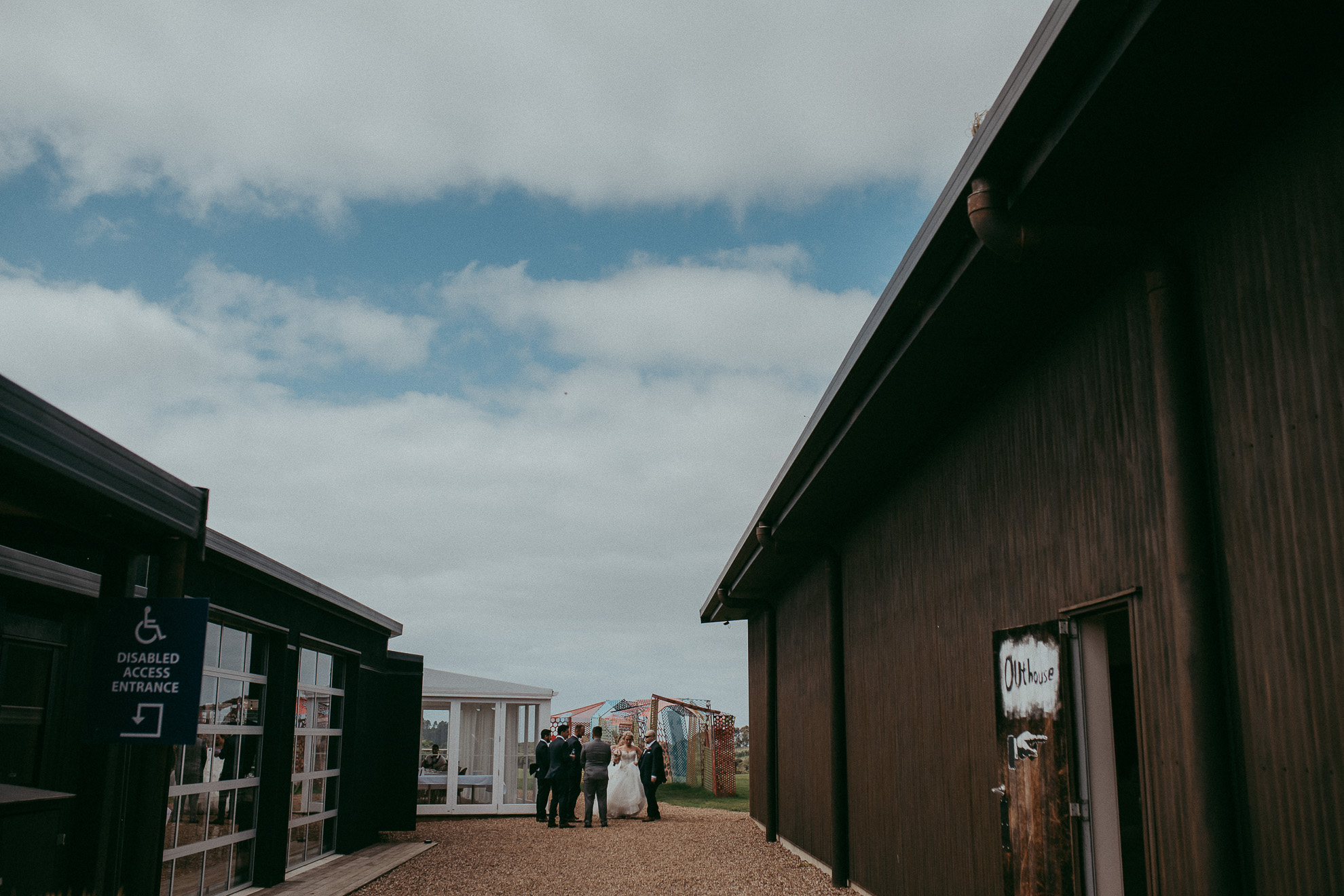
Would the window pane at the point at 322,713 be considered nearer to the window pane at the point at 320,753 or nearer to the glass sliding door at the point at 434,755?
the window pane at the point at 320,753

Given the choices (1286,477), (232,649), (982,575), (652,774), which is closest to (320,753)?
(232,649)

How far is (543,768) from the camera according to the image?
1680 cm

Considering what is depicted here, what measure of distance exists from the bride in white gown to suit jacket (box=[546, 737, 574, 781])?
147cm

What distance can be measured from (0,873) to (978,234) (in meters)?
6.35

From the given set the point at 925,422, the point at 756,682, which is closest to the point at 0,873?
the point at 925,422

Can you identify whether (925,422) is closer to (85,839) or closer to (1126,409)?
(1126,409)

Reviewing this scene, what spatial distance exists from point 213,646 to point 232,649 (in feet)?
1.43

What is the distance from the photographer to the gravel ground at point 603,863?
380 inches

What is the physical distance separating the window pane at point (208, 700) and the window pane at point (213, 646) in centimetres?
13

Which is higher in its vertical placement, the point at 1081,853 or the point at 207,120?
the point at 207,120


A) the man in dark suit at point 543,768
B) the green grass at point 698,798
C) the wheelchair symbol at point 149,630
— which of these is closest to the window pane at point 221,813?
the wheelchair symbol at point 149,630

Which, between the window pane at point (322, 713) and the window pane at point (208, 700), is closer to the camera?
the window pane at point (208, 700)

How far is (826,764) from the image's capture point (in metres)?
10.8

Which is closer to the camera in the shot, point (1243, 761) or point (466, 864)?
point (1243, 761)
